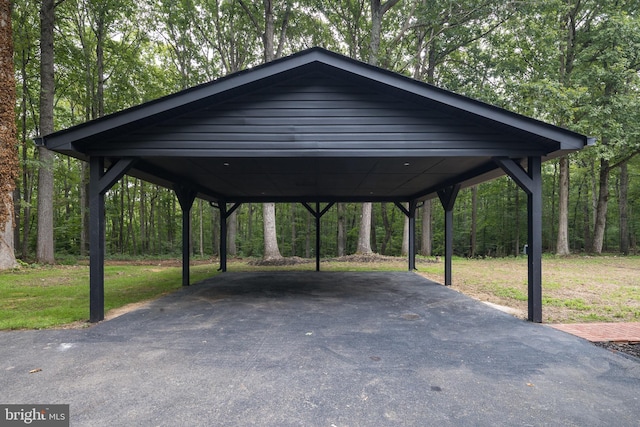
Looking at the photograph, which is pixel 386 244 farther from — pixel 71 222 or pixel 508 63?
pixel 71 222

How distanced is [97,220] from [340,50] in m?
15.4

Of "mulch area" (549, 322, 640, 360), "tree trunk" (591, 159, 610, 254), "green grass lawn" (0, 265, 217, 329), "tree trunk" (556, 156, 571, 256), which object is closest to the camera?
"mulch area" (549, 322, 640, 360)

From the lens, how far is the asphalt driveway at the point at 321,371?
2258mm

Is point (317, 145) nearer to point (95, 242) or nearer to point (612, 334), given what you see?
point (95, 242)

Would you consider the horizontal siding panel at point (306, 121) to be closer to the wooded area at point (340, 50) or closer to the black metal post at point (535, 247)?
the black metal post at point (535, 247)

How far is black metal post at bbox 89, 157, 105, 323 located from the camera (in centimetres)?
461

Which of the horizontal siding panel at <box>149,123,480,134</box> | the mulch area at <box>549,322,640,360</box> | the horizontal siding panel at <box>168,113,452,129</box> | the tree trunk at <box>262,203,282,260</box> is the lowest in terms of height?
the mulch area at <box>549,322,640,360</box>

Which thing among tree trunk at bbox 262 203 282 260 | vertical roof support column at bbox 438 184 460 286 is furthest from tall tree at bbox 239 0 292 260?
vertical roof support column at bbox 438 184 460 286

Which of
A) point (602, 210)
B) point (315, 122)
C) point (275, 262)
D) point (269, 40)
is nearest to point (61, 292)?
point (315, 122)

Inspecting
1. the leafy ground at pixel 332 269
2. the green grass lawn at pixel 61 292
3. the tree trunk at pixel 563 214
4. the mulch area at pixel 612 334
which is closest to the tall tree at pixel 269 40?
the leafy ground at pixel 332 269

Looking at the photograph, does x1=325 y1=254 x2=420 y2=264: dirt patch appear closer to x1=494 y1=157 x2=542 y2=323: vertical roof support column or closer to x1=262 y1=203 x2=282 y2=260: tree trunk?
x1=262 y1=203 x2=282 y2=260: tree trunk

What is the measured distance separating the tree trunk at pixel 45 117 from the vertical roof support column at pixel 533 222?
527 inches

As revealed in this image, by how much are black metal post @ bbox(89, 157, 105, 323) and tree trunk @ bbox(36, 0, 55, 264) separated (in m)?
8.19

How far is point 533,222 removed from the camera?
4.62 m
